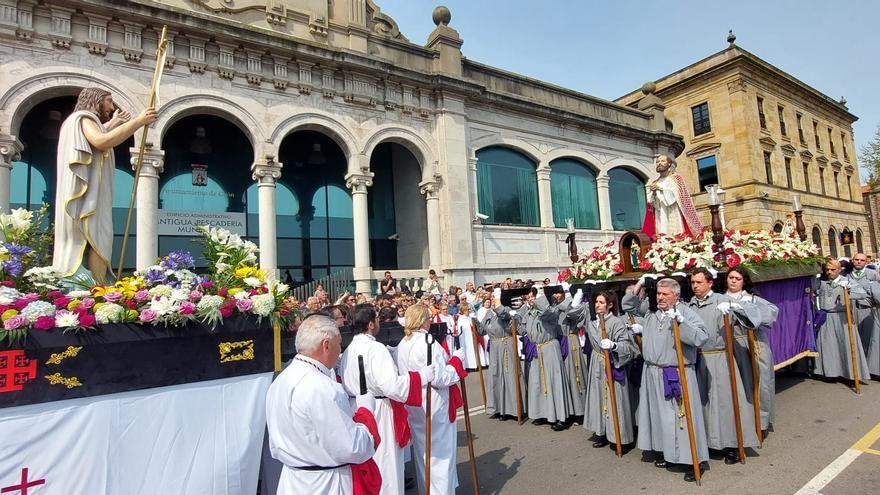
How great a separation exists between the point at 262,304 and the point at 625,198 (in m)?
21.6

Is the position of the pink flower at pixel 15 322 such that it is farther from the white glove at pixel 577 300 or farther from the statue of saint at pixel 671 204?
the statue of saint at pixel 671 204

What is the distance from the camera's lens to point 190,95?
1206 centimetres

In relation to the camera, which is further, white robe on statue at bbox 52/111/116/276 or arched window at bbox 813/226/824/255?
arched window at bbox 813/226/824/255

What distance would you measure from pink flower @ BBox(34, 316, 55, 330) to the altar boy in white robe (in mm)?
2061

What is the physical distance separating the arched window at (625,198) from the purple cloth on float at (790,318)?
A: 14.0 m

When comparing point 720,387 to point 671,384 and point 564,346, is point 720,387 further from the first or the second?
point 564,346

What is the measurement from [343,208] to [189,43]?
6960 mm

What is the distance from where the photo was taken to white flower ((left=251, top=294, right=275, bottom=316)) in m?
3.67

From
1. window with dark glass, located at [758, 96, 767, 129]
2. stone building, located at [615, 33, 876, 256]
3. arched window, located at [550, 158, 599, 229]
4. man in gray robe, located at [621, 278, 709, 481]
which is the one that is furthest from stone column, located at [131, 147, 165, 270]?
window with dark glass, located at [758, 96, 767, 129]

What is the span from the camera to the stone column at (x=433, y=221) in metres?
15.6

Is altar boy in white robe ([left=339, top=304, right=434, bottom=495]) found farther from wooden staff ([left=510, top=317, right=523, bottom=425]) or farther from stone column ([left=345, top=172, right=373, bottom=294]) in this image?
stone column ([left=345, top=172, right=373, bottom=294])

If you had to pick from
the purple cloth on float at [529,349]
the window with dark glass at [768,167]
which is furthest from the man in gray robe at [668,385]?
the window with dark glass at [768,167]

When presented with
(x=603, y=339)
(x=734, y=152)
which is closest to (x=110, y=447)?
(x=603, y=339)

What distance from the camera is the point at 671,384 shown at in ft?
15.4
